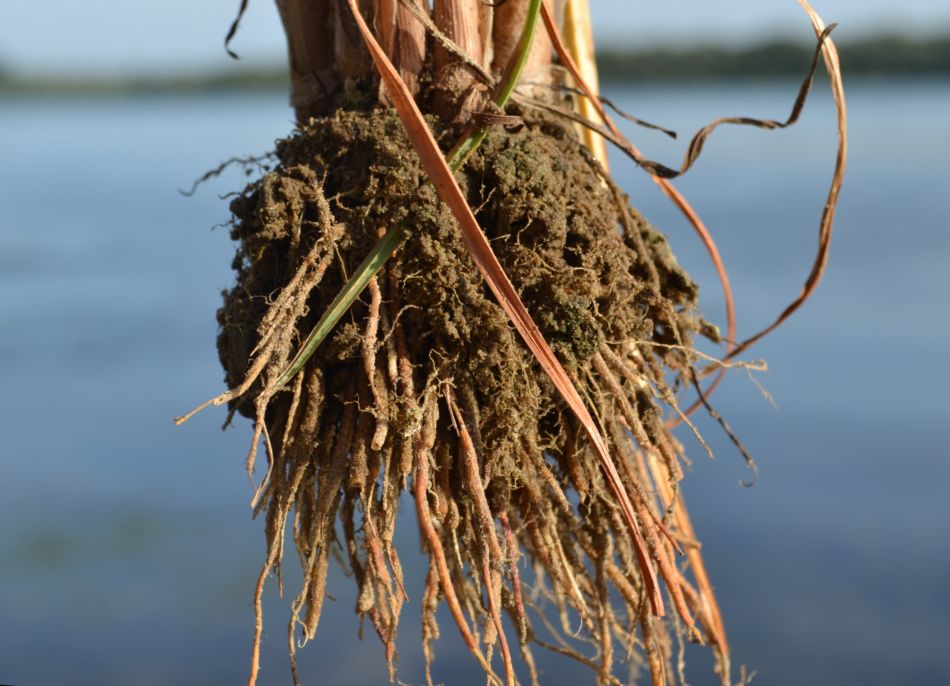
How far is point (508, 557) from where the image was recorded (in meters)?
0.86

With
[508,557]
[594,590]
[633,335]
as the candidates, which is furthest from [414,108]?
[594,590]

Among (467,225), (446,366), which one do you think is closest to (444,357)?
(446,366)

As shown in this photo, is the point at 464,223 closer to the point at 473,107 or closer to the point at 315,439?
the point at 473,107

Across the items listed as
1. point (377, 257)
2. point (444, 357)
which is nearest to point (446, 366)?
point (444, 357)

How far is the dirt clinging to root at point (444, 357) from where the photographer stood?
0.79 m

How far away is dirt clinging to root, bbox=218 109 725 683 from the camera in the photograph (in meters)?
0.79

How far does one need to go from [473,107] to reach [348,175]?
13cm

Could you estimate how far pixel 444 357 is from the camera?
802 millimetres

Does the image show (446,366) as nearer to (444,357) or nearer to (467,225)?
(444,357)

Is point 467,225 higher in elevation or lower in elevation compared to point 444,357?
higher

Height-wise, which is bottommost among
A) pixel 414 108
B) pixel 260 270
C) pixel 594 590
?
pixel 594 590

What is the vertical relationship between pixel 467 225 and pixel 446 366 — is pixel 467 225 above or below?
above

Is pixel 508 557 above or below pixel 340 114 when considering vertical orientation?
below

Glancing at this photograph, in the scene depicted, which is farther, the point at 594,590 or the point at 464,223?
the point at 594,590
